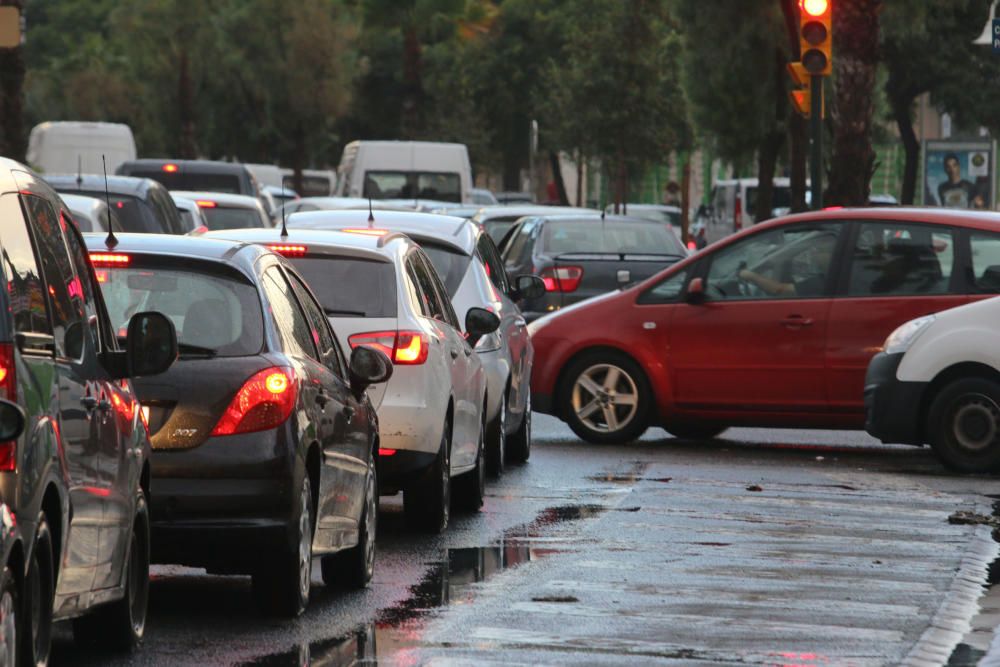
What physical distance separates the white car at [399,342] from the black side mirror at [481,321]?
1040 millimetres

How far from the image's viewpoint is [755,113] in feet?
170

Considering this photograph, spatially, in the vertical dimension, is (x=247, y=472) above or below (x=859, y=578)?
above

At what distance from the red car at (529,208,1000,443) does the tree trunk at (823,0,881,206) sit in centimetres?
1238

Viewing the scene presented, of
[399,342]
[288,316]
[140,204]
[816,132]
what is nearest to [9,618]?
[288,316]

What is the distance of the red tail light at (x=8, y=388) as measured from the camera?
6078 mm

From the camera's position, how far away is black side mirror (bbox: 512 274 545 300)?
56.6ft

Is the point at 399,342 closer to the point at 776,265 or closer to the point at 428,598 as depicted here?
the point at 428,598

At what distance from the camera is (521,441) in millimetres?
16344

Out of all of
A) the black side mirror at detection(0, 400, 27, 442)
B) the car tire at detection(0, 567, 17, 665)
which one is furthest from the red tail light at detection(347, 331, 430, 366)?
the black side mirror at detection(0, 400, 27, 442)

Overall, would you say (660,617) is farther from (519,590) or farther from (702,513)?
(702,513)

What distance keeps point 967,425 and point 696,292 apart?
7.85ft

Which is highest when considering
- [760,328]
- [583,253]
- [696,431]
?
[583,253]

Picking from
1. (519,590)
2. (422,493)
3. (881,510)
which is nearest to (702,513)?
(881,510)

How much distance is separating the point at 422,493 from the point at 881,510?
282cm
